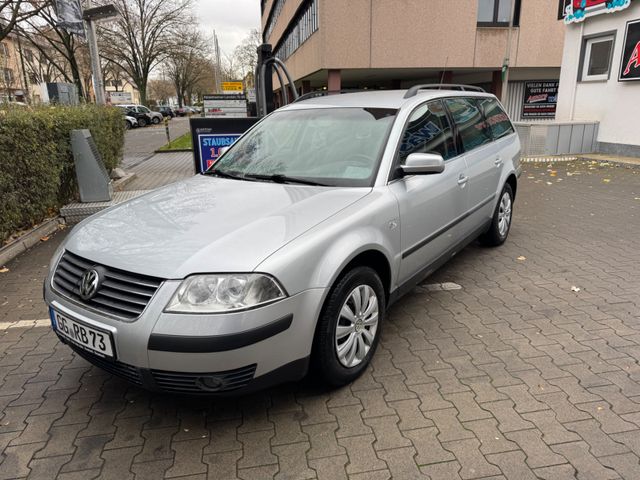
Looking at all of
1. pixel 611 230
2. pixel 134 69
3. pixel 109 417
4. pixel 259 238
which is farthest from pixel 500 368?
pixel 134 69

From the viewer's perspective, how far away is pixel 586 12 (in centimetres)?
1239

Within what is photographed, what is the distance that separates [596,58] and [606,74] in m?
0.73

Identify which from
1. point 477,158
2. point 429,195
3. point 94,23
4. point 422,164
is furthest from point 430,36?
point 422,164

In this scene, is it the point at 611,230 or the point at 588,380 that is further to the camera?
the point at 611,230

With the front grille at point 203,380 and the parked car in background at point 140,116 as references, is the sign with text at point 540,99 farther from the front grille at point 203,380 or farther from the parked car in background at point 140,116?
the parked car in background at point 140,116

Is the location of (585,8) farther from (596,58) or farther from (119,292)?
(119,292)

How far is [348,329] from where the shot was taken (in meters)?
2.81

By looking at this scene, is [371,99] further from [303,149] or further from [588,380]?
[588,380]

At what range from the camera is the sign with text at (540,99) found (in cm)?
2225

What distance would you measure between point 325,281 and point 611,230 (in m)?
5.22

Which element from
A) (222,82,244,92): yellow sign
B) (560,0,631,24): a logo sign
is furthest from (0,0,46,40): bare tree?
(560,0,631,24): a logo sign

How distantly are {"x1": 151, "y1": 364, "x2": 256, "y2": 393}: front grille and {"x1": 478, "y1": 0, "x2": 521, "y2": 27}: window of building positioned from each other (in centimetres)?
1988

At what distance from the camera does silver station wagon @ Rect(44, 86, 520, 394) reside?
2256 millimetres

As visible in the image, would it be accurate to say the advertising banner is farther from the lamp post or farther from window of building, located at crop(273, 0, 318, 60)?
the lamp post
